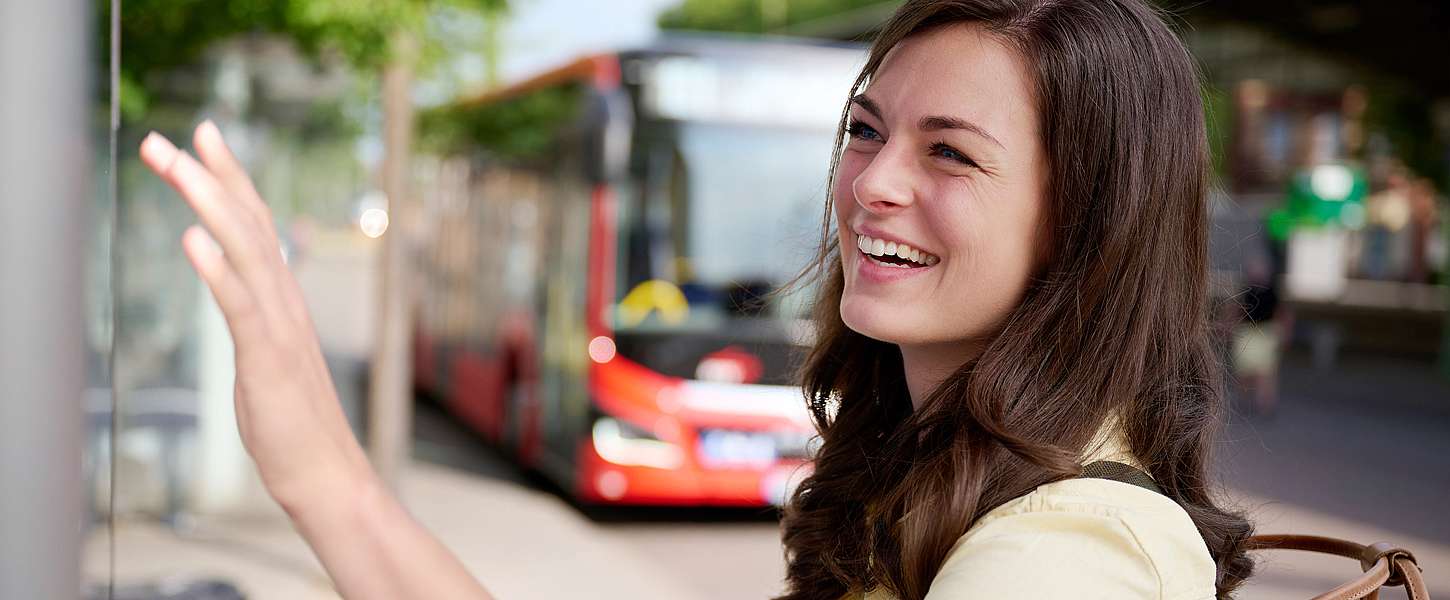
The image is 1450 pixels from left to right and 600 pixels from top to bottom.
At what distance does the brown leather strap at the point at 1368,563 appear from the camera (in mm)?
1418

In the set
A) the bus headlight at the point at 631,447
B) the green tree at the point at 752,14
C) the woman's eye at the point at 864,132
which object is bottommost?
the bus headlight at the point at 631,447

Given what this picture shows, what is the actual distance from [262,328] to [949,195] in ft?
2.15

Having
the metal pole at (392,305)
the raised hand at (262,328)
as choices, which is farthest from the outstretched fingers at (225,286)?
the metal pole at (392,305)

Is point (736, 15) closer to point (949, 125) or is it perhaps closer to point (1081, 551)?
point (949, 125)

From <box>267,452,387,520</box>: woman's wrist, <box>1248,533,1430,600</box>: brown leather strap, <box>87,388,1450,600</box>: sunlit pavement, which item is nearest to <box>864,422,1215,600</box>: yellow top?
<box>1248,533,1430,600</box>: brown leather strap

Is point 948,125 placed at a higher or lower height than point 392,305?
higher

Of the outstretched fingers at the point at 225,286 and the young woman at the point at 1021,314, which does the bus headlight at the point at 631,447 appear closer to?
the young woman at the point at 1021,314

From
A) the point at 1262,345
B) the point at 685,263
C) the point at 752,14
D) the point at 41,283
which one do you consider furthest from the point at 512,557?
the point at 752,14

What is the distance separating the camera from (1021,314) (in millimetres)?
1416

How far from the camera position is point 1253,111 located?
38094mm

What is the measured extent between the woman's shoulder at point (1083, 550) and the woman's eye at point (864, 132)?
48cm

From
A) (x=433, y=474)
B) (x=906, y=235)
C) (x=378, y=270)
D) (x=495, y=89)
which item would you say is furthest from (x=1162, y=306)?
(x=495, y=89)

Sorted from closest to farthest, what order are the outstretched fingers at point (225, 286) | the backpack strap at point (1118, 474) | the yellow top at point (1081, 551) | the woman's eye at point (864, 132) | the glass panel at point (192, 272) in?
the outstretched fingers at point (225, 286), the yellow top at point (1081, 551), the backpack strap at point (1118, 474), the woman's eye at point (864, 132), the glass panel at point (192, 272)

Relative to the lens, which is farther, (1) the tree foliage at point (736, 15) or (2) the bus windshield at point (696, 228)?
(1) the tree foliage at point (736, 15)
